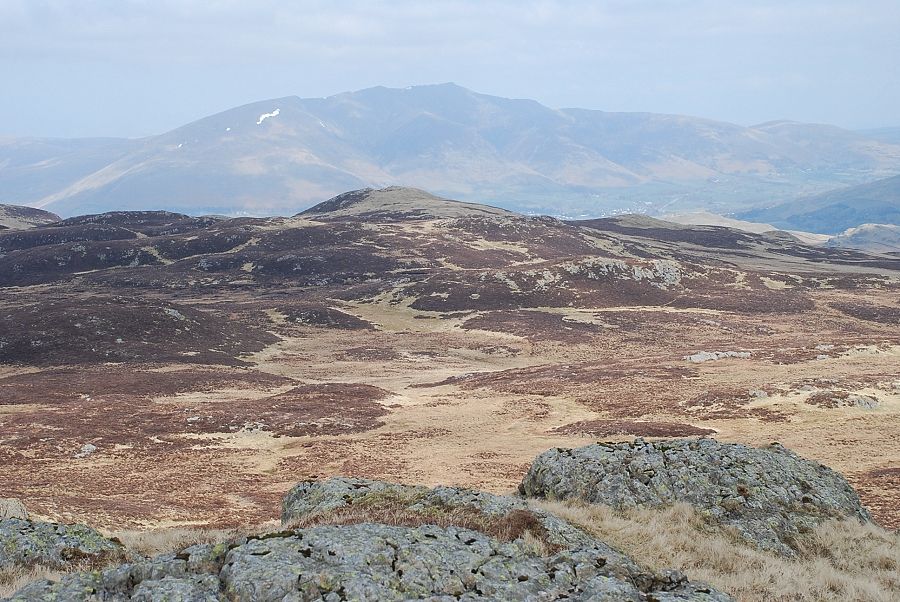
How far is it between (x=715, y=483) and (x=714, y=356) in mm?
47886

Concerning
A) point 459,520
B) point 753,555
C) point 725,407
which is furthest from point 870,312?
point 459,520

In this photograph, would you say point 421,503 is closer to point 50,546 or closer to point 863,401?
point 50,546

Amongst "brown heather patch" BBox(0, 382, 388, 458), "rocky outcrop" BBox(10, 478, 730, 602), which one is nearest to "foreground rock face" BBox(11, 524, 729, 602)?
"rocky outcrop" BBox(10, 478, 730, 602)

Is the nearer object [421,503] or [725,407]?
[421,503]

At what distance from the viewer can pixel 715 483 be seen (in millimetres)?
19750

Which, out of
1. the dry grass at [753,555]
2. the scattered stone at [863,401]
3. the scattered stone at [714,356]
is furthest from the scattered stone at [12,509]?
the scattered stone at [714,356]

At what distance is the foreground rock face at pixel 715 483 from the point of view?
60.8 feet

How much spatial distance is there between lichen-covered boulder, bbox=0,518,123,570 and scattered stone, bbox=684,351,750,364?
5786 centimetres

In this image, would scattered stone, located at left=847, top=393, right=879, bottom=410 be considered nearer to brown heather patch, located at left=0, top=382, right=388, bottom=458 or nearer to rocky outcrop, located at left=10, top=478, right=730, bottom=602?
brown heather patch, located at left=0, top=382, right=388, bottom=458

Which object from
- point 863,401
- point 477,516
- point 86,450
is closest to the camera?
point 477,516

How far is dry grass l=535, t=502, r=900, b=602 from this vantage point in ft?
44.4

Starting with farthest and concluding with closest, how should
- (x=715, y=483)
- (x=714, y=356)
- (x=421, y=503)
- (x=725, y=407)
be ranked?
(x=714, y=356) → (x=725, y=407) → (x=715, y=483) → (x=421, y=503)

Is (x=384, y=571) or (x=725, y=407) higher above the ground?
(x=384, y=571)

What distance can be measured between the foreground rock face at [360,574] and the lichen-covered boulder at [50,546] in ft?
14.1
